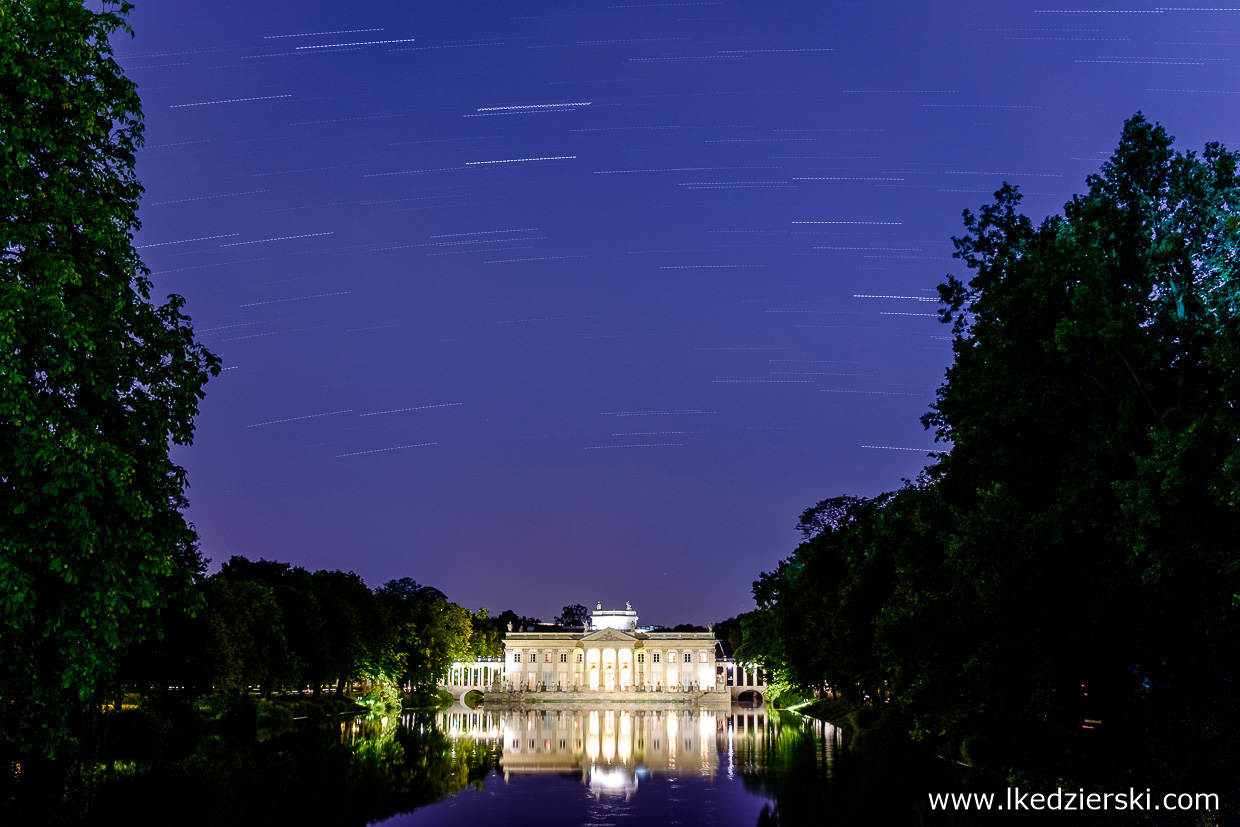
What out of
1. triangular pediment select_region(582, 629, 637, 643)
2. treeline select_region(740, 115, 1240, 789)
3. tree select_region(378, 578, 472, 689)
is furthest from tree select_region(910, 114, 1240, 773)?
triangular pediment select_region(582, 629, 637, 643)

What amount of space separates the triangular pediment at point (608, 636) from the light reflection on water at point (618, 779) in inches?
4634

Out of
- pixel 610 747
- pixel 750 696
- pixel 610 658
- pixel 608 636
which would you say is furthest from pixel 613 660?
pixel 610 747

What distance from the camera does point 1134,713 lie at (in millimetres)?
25953

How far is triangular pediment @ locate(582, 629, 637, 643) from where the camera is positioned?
17362 cm

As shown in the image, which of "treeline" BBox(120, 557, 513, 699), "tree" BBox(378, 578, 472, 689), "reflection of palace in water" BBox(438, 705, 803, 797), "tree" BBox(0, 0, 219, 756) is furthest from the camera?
"tree" BBox(378, 578, 472, 689)

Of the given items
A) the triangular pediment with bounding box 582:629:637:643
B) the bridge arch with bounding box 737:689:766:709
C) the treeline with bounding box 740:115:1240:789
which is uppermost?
the treeline with bounding box 740:115:1240:789

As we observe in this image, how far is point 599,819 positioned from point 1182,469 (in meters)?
13.8

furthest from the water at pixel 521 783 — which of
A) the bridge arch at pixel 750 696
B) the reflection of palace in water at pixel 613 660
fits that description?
the reflection of palace in water at pixel 613 660

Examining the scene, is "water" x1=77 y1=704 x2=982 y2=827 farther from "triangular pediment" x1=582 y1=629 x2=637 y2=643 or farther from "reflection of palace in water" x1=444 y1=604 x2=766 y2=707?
"reflection of palace in water" x1=444 y1=604 x2=766 y2=707

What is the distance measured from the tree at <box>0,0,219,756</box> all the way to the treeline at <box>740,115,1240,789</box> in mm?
19194

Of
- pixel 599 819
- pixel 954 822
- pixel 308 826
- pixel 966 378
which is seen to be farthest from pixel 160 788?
pixel 966 378

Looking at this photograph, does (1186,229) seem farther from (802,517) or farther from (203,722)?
(802,517)

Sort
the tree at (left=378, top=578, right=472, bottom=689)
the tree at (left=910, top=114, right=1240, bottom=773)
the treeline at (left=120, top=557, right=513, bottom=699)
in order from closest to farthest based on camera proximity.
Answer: the tree at (left=910, top=114, right=1240, bottom=773), the treeline at (left=120, top=557, right=513, bottom=699), the tree at (left=378, top=578, right=472, bottom=689)

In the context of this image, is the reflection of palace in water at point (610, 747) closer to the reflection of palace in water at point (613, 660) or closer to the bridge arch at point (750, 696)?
the bridge arch at point (750, 696)
